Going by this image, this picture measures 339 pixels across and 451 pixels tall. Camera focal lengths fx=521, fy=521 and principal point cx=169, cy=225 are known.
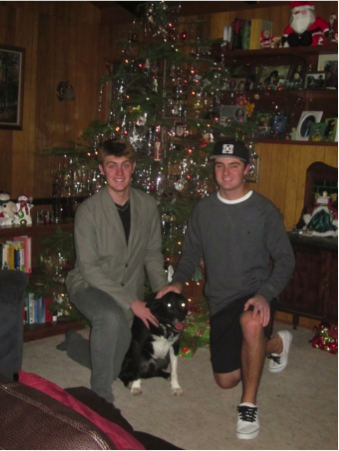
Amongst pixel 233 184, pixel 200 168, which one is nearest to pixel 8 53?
pixel 200 168

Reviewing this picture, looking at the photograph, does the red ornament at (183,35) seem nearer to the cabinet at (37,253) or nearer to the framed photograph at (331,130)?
the framed photograph at (331,130)

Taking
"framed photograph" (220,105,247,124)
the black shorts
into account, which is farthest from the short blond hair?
"framed photograph" (220,105,247,124)

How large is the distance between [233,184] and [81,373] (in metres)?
1.41

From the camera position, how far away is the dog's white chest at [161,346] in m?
2.62

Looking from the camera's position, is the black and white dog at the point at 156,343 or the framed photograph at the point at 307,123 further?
the framed photograph at the point at 307,123

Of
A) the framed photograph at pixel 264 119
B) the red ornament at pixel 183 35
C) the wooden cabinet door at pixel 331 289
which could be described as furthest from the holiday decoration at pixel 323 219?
the red ornament at pixel 183 35

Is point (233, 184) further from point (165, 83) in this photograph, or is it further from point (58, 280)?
point (58, 280)

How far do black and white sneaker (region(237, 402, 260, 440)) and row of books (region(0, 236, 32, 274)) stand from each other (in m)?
1.87

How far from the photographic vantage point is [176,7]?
341 centimetres

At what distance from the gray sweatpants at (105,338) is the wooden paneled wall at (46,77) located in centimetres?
204

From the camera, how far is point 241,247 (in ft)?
8.13

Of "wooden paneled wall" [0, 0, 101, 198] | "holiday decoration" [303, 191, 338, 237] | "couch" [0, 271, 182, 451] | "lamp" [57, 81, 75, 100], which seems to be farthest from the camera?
"lamp" [57, 81, 75, 100]

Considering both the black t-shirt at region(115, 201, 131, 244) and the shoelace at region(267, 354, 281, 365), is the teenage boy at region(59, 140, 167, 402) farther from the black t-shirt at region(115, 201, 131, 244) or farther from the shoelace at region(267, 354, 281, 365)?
the shoelace at region(267, 354, 281, 365)

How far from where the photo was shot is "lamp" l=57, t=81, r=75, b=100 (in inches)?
176
